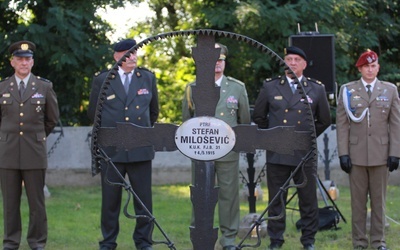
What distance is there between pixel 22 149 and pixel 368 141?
10.1 ft

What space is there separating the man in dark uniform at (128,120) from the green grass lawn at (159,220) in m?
0.39

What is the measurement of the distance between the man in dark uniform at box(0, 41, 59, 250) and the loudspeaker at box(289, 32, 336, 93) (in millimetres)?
3303

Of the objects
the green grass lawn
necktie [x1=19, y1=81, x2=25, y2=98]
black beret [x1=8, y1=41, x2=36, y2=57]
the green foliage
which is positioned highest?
the green foliage

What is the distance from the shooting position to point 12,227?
7.23m

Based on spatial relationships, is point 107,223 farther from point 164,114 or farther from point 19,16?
point 164,114

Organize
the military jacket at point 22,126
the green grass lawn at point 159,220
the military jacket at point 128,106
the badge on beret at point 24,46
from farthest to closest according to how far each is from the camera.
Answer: the green grass lawn at point 159,220
the badge on beret at point 24,46
the military jacket at point 22,126
the military jacket at point 128,106

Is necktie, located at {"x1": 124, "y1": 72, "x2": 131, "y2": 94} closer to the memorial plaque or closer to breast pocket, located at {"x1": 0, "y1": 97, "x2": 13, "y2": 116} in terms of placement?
breast pocket, located at {"x1": 0, "y1": 97, "x2": 13, "y2": 116}

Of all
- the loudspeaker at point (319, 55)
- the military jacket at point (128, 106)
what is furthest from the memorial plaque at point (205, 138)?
the loudspeaker at point (319, 55)

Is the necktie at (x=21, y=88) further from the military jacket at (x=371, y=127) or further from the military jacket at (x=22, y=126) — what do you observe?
the military jacket at (x=371, y=127)

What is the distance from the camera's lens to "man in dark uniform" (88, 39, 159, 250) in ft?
23.2

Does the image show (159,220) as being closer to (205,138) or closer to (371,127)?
(371,127)

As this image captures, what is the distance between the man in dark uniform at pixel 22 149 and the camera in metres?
7.18

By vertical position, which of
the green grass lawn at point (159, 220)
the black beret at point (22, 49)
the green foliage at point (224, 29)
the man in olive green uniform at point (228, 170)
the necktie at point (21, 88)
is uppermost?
the green foliage at point (224, 29)

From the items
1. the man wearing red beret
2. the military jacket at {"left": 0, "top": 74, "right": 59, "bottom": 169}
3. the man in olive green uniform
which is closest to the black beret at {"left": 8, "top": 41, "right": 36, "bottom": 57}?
the military jacket at {"left": 0, "top": 74, "right": 59, "bottom": 169}
